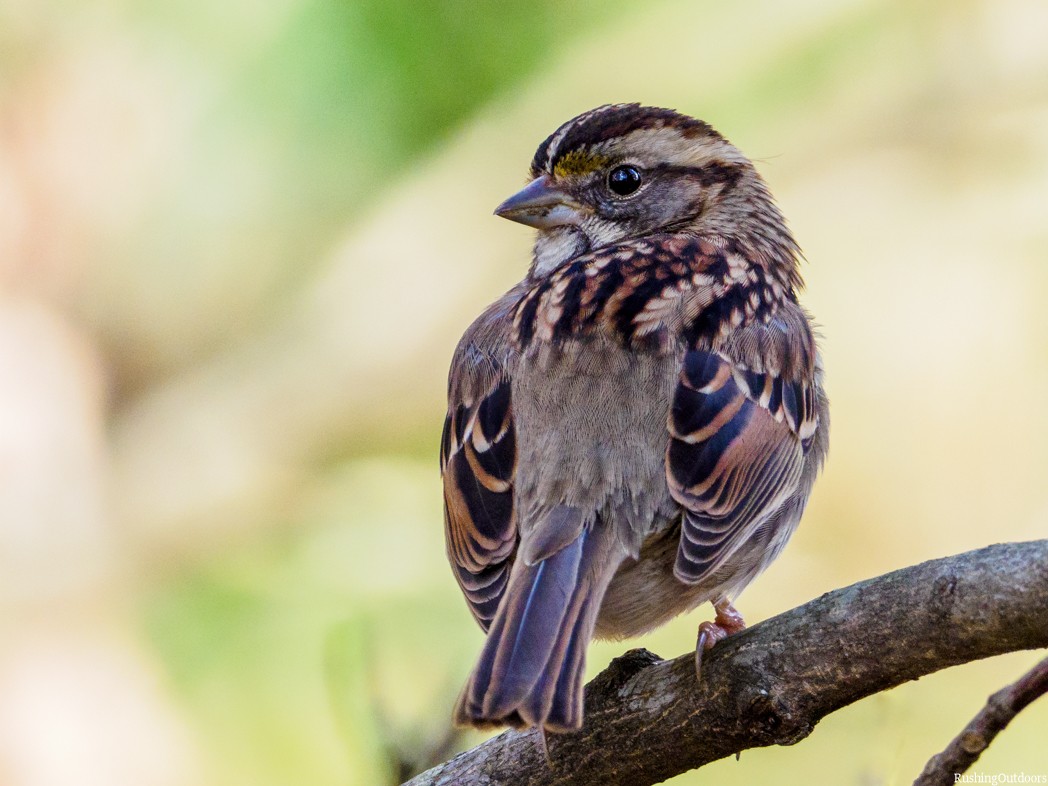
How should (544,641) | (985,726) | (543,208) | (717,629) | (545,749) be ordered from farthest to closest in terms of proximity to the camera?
(543,208), (717,629), (545,749), (544,641), (985,726)

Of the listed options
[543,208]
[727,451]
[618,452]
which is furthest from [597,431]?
[543,208]

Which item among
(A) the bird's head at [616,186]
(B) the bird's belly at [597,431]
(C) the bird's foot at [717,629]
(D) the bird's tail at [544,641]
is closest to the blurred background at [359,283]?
(A) the bird's head at [616,186]

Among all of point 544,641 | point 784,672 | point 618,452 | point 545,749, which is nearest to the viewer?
point 784,672

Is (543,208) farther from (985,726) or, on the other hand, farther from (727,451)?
(985,726)

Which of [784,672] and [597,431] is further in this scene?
[597,431]

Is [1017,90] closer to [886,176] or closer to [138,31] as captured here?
[886,176]

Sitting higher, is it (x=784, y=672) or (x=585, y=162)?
(x=585, y=162)

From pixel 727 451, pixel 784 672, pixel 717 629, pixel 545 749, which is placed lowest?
pixel 784 672
